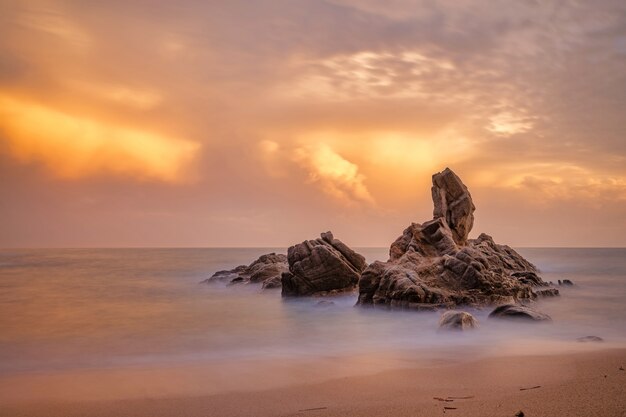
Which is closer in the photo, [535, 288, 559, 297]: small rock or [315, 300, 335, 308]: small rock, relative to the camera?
[315, 300, 335, 308]: small rock

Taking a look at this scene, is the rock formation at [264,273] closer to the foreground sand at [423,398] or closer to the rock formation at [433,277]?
the rock formation at [433,277]

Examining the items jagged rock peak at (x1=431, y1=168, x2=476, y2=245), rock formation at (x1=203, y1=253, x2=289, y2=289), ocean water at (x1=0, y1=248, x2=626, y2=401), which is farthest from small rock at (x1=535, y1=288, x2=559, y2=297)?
rock formation at (x1=203, y1=253, x2=289, y2=289)

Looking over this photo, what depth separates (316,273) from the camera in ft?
97.2

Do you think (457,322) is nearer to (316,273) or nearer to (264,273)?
(316,273)

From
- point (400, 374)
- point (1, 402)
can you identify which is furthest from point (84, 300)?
point (400, 374)

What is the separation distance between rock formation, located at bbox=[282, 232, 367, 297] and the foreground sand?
18658 mm

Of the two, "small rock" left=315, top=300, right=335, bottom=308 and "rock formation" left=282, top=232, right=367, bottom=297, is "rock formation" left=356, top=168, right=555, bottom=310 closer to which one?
"small rock" left=315, top=300, right=335, bottom=308

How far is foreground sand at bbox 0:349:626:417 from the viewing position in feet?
24.6

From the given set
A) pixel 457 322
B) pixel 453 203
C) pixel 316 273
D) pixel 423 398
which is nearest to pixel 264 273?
pixel 316 273

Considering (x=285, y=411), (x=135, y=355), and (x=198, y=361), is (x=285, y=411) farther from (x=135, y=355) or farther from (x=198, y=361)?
(x=135, y=355)

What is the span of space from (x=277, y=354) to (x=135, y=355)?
3.99m

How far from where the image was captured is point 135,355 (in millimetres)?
14078

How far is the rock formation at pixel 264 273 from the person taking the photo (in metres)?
35.5

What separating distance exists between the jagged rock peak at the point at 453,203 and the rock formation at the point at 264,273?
40.2 ft
